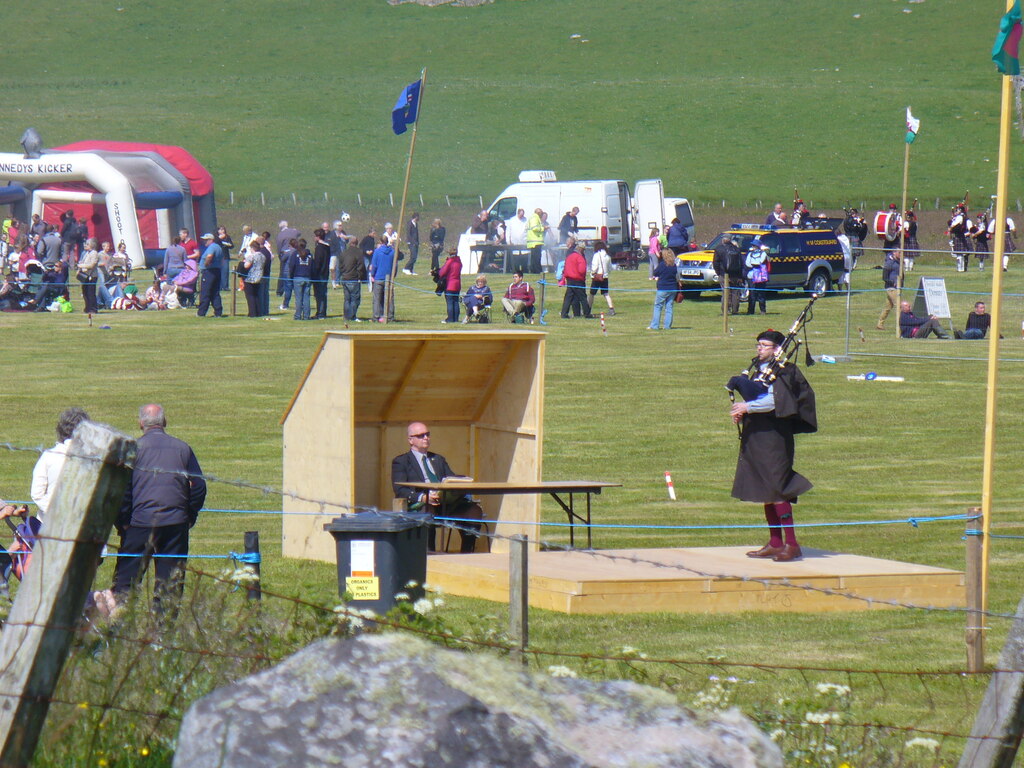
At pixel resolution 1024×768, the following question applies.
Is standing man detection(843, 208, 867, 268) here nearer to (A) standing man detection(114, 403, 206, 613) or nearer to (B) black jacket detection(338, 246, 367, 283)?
(B) black jacket detection(338, 246, 367, 283)

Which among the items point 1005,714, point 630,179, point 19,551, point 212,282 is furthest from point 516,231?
point 1005,714

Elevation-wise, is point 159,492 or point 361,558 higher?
point 159,492

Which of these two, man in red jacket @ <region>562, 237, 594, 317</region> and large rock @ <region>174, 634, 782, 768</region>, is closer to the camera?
large rock @ <region>174, 634, 782, 768</region>

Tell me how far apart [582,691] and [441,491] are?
8.55 meters

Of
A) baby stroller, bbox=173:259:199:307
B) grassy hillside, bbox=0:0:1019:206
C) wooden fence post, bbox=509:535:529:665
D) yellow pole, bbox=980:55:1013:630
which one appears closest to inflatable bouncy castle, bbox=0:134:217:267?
baby stroller, bbox=173:259:199:307

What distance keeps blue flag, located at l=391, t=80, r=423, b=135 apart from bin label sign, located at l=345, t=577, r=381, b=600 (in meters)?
20.1

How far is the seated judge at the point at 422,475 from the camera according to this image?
1247 centimetres

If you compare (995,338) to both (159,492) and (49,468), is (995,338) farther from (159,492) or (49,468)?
(49,468)

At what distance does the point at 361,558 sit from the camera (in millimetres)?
9234

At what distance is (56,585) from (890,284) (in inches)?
1203

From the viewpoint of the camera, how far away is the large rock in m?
3.57

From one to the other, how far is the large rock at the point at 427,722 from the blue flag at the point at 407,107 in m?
25.3

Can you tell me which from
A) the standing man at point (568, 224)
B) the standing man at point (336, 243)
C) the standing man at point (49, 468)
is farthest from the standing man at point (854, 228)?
the standing man at point (49, 468)

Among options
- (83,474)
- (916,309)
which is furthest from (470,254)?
(83,474)
